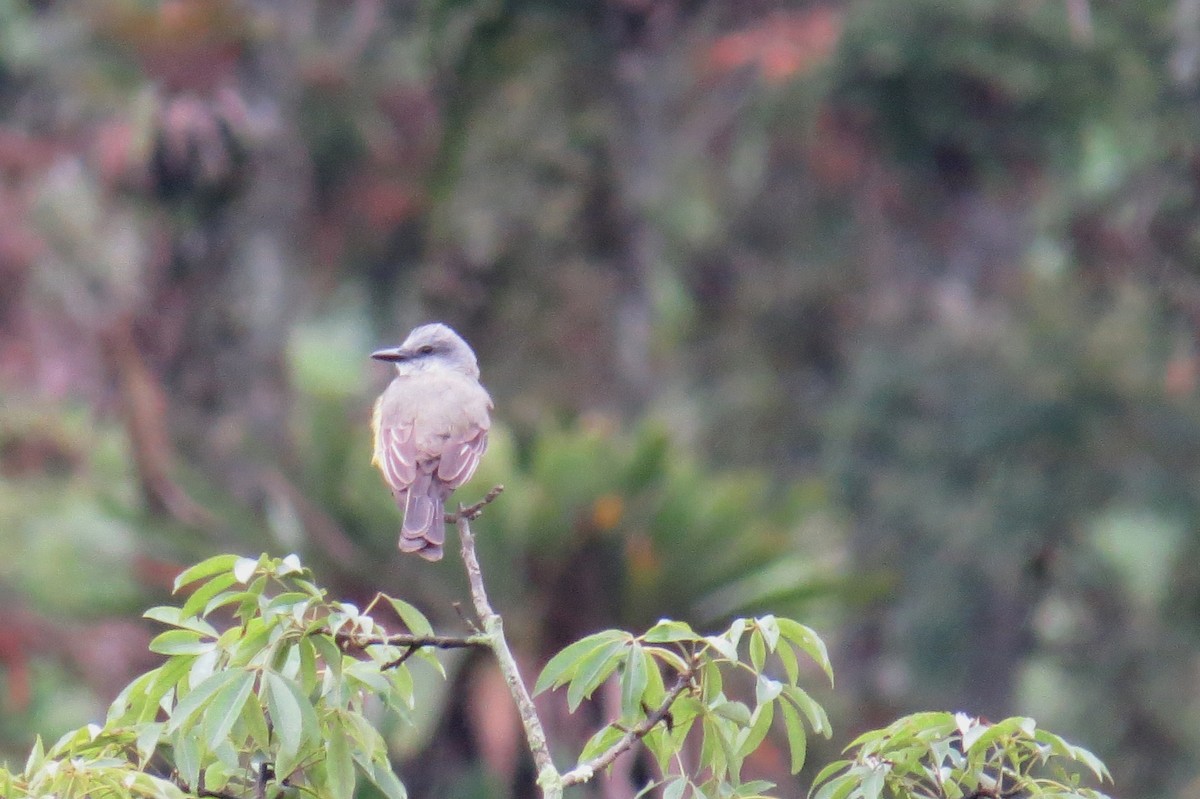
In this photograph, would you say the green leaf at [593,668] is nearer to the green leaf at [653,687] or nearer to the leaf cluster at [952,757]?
the green leaf at [653,687]

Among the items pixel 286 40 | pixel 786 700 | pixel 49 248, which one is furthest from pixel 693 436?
pixel 786 700

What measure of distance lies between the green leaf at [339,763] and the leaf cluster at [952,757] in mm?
741

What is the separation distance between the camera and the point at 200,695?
Answer: 8.77 ft

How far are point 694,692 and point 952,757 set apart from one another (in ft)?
1.44

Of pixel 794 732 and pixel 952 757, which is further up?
pixel 794 732

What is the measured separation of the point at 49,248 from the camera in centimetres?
1691

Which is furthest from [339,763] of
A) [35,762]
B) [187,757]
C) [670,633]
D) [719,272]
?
[719,272]

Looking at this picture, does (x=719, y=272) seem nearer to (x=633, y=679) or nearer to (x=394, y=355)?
(x=394, y=355)

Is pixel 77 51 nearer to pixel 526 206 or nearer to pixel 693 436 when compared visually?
pixel 526 206

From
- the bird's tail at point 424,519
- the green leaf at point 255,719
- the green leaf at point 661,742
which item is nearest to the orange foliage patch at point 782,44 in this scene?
the bird's tail at point 424,519

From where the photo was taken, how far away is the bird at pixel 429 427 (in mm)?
4844

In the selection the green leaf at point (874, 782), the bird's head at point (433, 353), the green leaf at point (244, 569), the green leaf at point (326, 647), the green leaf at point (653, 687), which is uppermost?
the bird's head at point (433, 353)

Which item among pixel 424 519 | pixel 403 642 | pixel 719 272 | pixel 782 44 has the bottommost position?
pixel 403 642

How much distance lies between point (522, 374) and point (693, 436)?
2472mm
